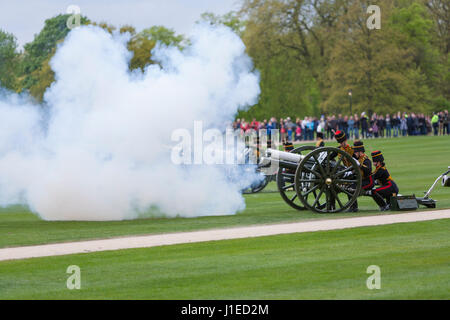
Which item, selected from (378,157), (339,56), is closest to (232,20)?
(339,56)

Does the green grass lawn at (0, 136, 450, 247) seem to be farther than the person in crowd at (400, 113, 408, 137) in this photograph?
No

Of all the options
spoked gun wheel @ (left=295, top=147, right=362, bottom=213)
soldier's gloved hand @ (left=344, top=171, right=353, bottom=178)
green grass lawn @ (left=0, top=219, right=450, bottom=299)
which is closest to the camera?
green grass lawn @ (left=0, top=219, right=450, bottom=299)

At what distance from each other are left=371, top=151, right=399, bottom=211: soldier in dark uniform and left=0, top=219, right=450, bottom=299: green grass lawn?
3.58 meters

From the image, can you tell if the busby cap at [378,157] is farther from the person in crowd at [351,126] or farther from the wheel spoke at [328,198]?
the person in crowd at [351,126]

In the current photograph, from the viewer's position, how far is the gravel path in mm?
13203

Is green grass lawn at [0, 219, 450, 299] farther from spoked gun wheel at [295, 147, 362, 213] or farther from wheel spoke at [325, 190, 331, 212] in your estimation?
wheel spoke at [325, 190, 331, 212]

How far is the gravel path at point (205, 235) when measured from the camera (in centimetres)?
1320

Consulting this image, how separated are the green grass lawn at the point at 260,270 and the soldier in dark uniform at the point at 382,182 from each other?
3579 millimetres

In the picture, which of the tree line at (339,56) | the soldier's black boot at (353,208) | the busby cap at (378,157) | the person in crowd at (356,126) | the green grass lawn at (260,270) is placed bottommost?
the green grass lawn at (260,270)

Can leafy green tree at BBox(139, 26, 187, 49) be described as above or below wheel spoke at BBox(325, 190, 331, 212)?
above

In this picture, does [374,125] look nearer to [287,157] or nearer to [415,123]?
[415,123]

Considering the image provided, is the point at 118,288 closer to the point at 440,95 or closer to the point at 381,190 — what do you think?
the point at 381,190

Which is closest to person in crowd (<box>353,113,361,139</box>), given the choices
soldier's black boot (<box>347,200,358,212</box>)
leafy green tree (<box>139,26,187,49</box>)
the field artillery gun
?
leafy green tree (<box>139,26,187,49</box>)

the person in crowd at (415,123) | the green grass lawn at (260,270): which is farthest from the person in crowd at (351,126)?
the green grass lawn at (260,270)
